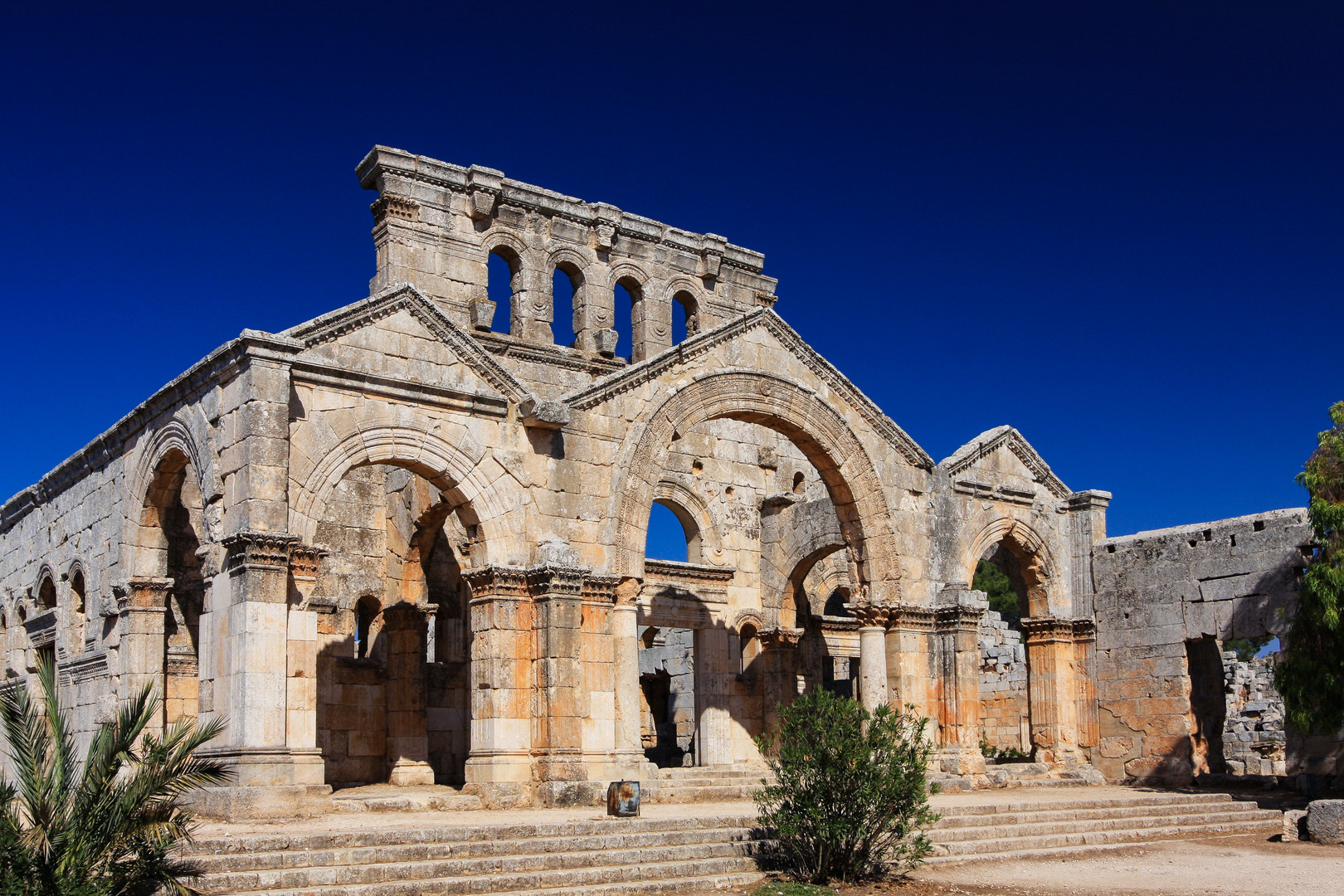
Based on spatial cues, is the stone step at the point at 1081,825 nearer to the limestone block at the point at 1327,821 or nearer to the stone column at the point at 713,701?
the limestone block at the point at 1327,821

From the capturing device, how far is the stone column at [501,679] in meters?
15.8

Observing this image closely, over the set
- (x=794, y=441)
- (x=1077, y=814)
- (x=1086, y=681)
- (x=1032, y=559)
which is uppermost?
(x=794, y=441)

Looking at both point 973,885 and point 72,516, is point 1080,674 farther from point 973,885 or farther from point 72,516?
point 72,516

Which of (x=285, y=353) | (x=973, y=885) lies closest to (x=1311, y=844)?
(x=973, y=885)

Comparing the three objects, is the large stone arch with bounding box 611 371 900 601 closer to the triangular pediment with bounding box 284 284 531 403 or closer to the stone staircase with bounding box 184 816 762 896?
the triangular pediment with bounding box 284 284 531 403

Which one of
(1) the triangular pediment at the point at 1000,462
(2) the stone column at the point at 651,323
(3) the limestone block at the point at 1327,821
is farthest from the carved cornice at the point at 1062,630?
(2) the stone column at the point at 651,323

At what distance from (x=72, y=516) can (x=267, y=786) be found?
9014 millimetres

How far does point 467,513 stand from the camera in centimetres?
1645

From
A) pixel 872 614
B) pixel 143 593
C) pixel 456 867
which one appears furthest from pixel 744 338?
pixel 456 867

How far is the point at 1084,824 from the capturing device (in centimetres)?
1552

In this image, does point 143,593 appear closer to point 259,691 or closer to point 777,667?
point 259,691

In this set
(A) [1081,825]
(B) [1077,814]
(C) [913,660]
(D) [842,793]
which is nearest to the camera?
(D) [842,793]

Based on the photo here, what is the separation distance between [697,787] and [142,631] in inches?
307

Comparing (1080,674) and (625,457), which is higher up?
(625,457)
